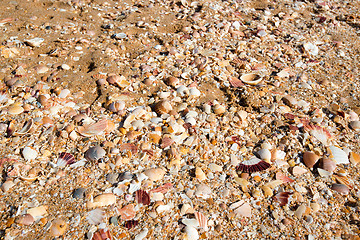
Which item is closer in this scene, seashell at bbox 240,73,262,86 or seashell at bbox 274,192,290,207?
seashell at bbox 274,192,290,207

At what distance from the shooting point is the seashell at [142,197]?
1906mm

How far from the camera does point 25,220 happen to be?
1.78 metres

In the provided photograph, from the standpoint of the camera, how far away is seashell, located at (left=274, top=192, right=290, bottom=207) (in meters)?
1.95

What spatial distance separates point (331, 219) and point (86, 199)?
1501 millimetres

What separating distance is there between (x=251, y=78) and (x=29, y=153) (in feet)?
6.23

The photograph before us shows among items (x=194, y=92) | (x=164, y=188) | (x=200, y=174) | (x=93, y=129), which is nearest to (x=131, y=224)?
(x=164, y=188)

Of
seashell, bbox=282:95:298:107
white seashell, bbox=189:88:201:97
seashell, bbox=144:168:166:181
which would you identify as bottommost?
seashell, bbox=144:168:166:181

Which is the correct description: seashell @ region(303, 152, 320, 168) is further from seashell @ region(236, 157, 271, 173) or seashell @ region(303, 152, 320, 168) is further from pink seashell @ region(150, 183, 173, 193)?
pink seashell @ region(150, 183, 173, 193)

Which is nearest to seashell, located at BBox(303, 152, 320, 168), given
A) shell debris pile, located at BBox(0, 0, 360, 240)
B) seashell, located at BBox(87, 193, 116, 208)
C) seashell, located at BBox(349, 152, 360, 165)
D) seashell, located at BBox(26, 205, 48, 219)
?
shell debris pile, located at BBox(0, 0, 360, 240)

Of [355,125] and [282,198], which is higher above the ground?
[355,125]

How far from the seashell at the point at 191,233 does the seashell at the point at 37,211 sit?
0.84 metres

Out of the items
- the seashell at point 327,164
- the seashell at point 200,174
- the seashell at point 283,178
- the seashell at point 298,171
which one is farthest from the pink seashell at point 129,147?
the seashell at point 327,164

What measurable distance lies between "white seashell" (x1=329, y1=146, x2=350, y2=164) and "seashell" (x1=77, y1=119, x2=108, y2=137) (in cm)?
168

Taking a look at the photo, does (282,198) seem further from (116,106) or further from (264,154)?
(116,106)
